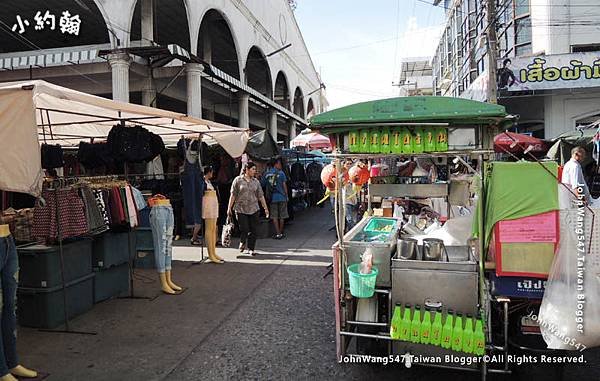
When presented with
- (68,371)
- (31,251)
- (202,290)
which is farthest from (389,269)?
(31,251)

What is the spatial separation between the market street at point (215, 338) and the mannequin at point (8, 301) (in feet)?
1.18

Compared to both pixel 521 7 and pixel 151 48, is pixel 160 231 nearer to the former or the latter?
pixel 151 48

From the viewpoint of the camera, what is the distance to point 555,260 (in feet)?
10.4

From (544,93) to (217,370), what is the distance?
17.6 metres

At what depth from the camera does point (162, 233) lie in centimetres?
623

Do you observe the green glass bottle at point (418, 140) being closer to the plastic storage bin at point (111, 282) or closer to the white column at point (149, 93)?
the plastic storage bin at point (111, 282)

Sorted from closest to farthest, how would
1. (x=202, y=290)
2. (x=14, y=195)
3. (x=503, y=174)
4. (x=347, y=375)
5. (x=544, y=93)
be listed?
1. (x=503, y=174)
2. (x=347, y=375)
3. (x=14, y=195)
4. (x=202, y=290)
5. (x=544, y=93)

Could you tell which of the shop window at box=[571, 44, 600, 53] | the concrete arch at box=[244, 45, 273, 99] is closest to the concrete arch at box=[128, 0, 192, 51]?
the concrete arch at box=[244, 45, 273, 99]

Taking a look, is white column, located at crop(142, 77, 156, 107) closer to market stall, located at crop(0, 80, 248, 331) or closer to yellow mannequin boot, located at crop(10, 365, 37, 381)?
market stall, located at crop(0, 80, 248, 331)

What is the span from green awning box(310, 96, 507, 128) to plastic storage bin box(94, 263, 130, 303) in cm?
400

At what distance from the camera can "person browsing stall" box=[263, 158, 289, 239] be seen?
11.2 meters

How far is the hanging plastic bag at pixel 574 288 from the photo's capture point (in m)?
3.02

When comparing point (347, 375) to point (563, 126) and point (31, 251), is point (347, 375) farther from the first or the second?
point (563, 126)

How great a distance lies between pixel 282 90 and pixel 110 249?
32.3 metres
